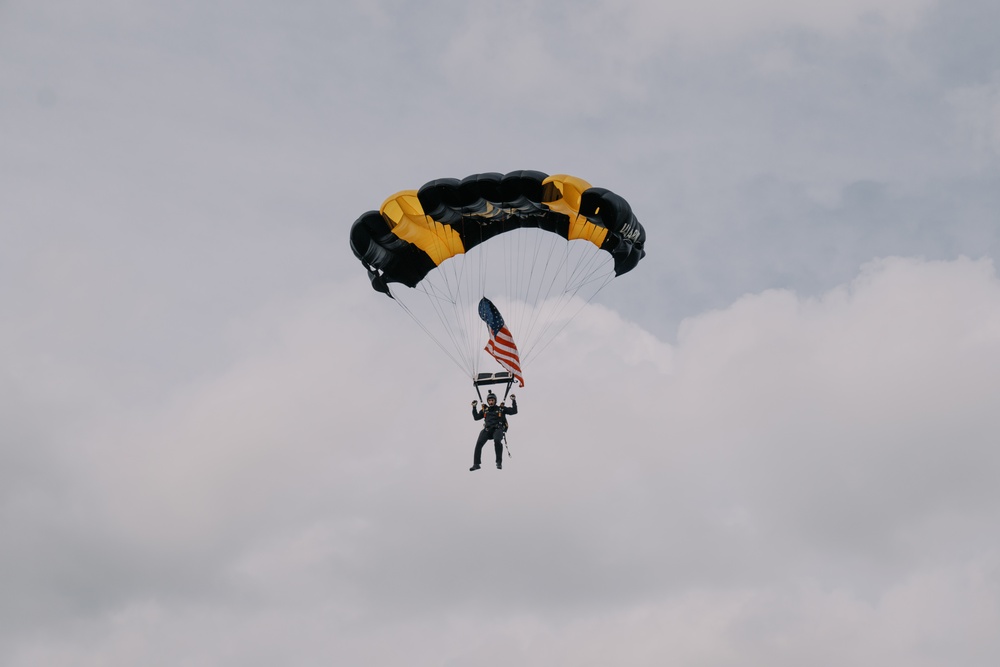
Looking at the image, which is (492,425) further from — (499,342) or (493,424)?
(499,342)

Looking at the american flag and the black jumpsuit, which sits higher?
the american flag

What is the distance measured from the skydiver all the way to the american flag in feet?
3.63

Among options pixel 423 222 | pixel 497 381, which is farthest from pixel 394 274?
pixel 497 381

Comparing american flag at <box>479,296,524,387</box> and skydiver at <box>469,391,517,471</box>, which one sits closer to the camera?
skydiver at <box>469,391,517,471</box>

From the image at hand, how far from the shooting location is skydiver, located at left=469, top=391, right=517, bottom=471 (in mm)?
33000

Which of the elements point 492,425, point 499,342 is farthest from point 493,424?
point 499,342

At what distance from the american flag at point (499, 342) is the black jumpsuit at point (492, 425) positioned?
113 cm

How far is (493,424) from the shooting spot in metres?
33.0

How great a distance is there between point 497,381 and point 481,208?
4328 millimetres

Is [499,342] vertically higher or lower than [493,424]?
higher

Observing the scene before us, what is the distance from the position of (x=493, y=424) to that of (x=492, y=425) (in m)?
0.03

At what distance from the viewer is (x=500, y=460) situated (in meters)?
33.0

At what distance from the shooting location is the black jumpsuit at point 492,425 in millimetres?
33000

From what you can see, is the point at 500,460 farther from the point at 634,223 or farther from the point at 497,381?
the point at 634,223
